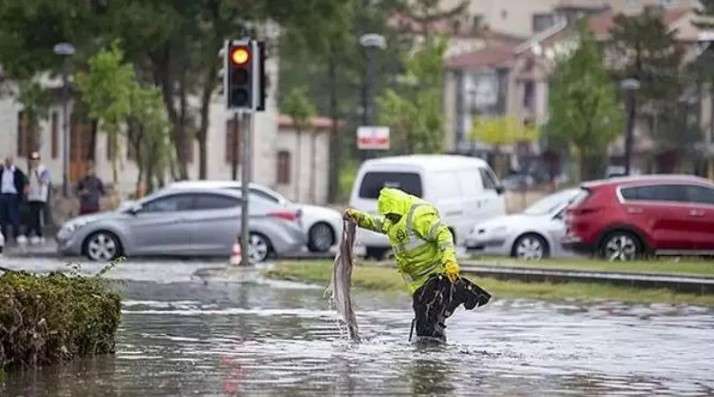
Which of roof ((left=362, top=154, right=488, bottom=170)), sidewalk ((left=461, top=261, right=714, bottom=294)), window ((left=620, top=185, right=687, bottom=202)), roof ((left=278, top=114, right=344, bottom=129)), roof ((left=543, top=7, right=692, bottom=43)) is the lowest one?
sidewalk ((left=461, top=261, right=714, bottom=294))

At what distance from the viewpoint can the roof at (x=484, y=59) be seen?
415 feet

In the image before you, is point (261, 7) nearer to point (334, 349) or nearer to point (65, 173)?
point (65, 173)

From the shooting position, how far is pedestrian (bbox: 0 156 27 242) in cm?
4016

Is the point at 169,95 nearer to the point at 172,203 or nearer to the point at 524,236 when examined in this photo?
the point at 172,203

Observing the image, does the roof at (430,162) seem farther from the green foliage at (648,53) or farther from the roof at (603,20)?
the roof at (603,20)

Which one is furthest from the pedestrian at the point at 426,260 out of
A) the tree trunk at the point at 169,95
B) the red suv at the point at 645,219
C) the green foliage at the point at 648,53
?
the green foliage at the point at 648,53

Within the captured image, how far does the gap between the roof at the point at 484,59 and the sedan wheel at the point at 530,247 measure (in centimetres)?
9076

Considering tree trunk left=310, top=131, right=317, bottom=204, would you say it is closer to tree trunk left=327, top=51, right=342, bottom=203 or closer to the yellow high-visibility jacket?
tree trunk left=327, top=51, right=342, bottom=203

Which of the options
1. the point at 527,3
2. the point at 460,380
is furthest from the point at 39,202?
the point at 527,3

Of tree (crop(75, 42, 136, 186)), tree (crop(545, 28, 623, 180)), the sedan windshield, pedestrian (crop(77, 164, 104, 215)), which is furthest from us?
tree (crop(545, 28, 623, 180))

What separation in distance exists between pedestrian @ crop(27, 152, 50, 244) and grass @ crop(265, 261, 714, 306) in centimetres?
1220

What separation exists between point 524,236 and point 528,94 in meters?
90.7

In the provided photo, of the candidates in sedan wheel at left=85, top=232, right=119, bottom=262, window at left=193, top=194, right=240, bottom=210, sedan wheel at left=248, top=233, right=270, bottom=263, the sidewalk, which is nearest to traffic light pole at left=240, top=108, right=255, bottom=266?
the sidewalk

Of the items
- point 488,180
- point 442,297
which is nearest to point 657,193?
point 488,180
